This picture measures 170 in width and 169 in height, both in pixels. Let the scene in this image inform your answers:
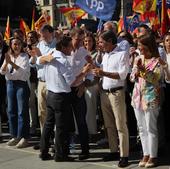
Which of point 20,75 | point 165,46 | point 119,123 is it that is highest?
point 165,46

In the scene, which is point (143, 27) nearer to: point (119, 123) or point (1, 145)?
point (119, 123)

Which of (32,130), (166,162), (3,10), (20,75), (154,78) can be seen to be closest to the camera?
(154,78)

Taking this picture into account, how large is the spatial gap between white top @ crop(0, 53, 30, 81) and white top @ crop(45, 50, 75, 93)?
1287mm

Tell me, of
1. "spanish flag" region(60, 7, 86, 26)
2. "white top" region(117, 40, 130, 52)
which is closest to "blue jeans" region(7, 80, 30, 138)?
"white top" region(117, 40, 130, 52)

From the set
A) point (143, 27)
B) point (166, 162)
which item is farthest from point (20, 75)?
point (166, 162)

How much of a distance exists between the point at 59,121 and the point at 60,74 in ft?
2.26

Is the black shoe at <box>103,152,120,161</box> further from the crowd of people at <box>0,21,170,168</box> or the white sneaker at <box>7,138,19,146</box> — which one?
the white sneaker at <box>7,138,19,146</box>

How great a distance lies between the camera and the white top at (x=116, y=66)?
6316mm

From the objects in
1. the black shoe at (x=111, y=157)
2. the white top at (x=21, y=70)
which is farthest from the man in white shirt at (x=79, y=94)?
the white top at (x=21, y=70)

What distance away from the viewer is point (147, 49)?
242 inches

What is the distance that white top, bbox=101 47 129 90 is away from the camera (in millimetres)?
6316

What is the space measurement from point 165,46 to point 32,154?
2700 mm

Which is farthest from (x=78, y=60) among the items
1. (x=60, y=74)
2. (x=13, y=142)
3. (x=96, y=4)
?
(x=96, y=4)

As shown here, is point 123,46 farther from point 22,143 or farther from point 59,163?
point 22,143
